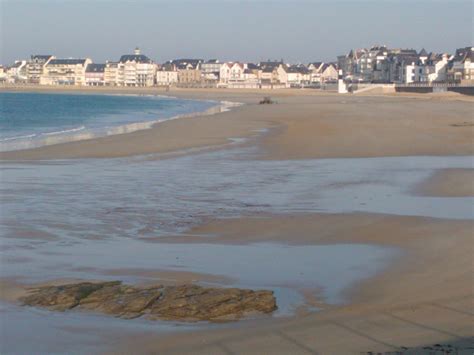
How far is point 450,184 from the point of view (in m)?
15.5

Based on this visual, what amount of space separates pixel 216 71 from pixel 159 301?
16787cm

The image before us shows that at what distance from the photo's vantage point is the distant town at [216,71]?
150125 mm

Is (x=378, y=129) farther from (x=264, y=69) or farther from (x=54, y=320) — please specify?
(x=264, y=69)

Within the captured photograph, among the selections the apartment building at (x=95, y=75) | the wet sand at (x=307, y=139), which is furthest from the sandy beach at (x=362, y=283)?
the apartment building at (x=95, y=75)

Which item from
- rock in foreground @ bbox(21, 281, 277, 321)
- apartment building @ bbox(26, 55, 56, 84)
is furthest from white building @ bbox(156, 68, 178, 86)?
rock in foreground @ bbox(21, 281, 277, 321)

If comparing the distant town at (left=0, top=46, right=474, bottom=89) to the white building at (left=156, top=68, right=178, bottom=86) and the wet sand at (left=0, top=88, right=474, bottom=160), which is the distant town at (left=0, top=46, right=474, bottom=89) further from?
the wet sand at (left=0, top=88, right=474, bottom=160)

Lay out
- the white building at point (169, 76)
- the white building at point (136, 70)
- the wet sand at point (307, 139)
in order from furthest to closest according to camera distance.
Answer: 1. the white building at point (136, 70)
2. the white building at point (169, 76)
3. the wet sand at point (307, 139)

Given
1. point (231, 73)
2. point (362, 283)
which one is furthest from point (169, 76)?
point (362, 283)

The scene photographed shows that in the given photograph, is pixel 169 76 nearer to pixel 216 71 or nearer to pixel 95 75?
pixel 216 71

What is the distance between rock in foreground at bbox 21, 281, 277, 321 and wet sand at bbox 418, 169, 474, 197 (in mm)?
7661

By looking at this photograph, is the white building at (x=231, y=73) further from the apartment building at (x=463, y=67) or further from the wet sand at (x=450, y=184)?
the wet sand at (x=450, y=184)

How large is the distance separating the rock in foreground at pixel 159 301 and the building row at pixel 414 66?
352 ft

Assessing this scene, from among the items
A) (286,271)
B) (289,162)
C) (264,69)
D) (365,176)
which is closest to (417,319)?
(286,271)

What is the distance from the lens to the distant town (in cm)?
15012
